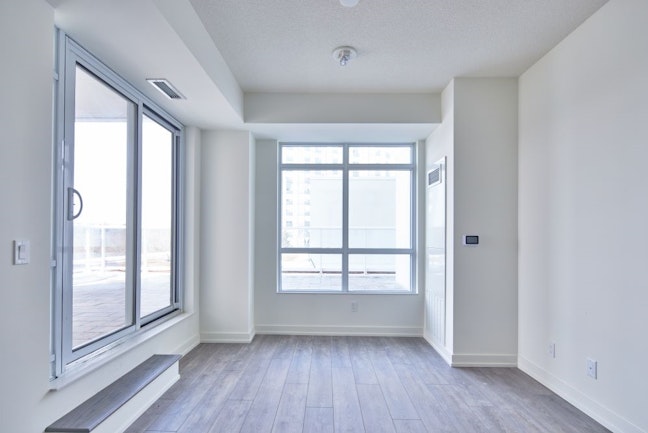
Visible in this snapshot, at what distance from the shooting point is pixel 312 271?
165 inches

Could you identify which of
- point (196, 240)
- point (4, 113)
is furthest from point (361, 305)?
point (4, 113)

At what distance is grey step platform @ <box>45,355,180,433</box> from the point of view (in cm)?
176

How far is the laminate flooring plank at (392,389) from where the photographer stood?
232cm

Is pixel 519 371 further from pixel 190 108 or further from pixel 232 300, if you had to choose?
pixel 190 108

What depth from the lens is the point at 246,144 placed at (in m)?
3.79

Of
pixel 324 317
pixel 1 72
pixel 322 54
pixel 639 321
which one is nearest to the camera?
pixel 1 72

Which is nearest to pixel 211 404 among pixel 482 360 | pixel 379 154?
pixel 482 360

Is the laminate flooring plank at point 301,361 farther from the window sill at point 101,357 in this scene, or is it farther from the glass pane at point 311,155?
the glass pane at point 311,155

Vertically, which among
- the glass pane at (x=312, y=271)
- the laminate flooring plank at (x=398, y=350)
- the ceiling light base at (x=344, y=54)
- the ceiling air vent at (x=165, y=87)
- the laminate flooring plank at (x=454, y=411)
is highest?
the ceiling light base at (x=344, y=54)

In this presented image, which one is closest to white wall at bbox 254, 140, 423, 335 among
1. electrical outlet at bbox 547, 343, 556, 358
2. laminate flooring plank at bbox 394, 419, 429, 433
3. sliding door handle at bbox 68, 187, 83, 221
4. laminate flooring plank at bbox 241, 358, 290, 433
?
laminate flooring plank at bbox 241, 358, 290, 433

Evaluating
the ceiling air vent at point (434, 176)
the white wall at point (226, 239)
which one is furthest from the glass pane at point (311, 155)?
the ceiling air vent at point (434, 176)

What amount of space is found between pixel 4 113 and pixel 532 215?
3.56m

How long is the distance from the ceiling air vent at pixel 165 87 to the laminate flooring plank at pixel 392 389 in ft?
9.65

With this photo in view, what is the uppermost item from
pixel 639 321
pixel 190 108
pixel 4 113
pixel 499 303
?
pixel 190 108
